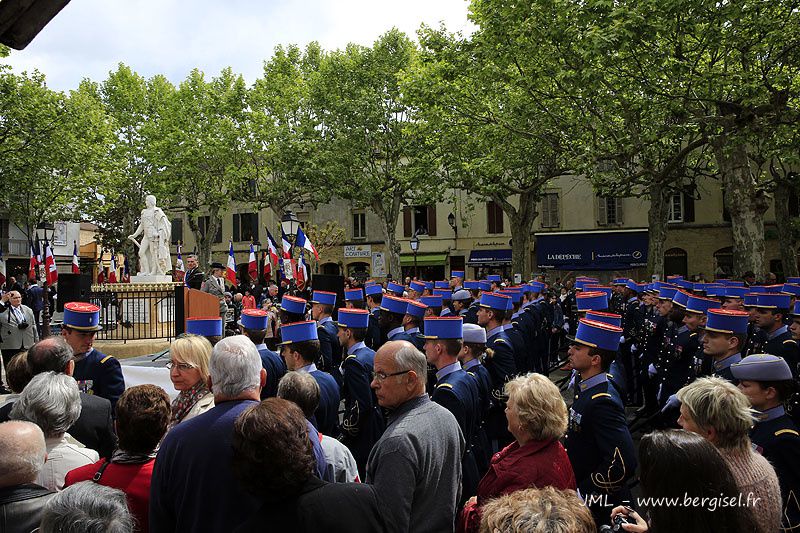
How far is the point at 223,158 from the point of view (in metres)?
34.9

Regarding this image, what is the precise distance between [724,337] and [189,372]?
4.84 meters

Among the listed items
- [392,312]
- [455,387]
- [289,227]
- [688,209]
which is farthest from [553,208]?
[455,387]

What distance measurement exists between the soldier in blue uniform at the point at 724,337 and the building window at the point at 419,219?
35.4m

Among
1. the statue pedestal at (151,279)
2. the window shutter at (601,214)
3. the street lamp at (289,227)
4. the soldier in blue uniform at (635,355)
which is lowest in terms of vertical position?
the soldier in blue uniform at (635,355)

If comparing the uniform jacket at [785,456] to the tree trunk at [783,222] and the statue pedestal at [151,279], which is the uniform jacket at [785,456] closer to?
the statue pedestal at [151,279]

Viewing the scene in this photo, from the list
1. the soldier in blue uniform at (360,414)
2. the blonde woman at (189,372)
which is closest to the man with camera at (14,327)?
the soldier in blue uniform at (360,414)

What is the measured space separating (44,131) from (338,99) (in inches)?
523

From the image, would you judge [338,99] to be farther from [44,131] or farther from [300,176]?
[44,131]

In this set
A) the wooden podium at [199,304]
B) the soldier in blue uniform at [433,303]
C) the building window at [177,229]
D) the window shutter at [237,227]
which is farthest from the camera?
the building window at [177,229]

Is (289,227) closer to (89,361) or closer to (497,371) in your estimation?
(497,371)

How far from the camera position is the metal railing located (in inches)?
578

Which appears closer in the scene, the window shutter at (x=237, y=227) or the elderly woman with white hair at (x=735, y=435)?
the elderly woman with white hair at (x=735, y=435)

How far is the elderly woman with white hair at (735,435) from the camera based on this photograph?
109 inches

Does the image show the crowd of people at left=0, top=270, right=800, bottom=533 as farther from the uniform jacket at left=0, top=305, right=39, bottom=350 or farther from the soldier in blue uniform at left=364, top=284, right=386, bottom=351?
the uniform jacket at left=0, top=305, right=39, bottom=350
